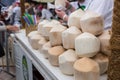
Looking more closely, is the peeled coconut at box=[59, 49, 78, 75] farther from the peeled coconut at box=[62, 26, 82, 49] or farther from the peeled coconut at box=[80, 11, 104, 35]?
the peeled coconut at box=[80, 11, 104, 35]

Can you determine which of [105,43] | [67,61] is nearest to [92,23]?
[105,43]

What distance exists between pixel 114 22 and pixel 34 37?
1.03 m

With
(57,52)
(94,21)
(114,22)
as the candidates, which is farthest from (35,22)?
(114,22)

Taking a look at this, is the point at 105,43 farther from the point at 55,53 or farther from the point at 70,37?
the point at 55,53

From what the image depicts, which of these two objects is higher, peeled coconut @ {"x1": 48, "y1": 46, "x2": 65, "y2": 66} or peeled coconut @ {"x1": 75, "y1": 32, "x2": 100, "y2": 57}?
peeled coconut @ {"x1": 75, "y1": 32, "x2": 100, "y2": 57}

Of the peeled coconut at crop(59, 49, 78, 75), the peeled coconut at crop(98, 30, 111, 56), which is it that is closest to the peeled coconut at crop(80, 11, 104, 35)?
the peeled coconut at crop(98, 30, 111, 56)

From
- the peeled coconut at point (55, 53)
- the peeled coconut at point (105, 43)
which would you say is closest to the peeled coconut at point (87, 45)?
the peeled coconut at point (105, 43)

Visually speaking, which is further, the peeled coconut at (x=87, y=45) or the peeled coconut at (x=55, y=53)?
the peeled coconut at (x=55, y=53)

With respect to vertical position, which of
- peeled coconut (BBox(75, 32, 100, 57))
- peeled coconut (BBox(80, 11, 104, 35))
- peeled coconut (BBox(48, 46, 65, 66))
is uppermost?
peeled coconut (BBox(80, 11, 104, 35))

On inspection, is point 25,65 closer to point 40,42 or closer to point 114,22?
point 40,42

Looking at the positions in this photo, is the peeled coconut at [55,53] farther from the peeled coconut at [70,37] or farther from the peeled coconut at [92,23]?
the peeled coconut at [92,23]

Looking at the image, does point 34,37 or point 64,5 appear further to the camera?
point 64,5

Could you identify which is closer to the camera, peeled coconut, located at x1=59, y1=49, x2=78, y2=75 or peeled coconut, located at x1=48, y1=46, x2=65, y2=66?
peeled coconut, located at x1=59, y1=49, x2=78, y2=75

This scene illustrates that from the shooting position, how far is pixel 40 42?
181cm
